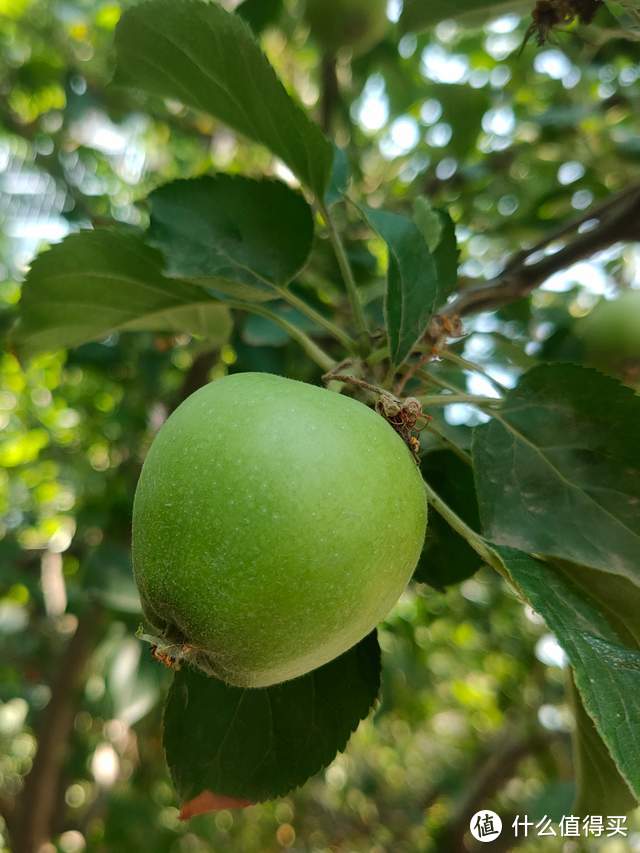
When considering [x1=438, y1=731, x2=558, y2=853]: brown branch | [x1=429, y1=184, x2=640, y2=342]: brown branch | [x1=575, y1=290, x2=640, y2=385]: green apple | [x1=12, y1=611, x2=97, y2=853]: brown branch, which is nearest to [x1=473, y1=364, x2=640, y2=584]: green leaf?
[x1=429, y1=184, x2=640, y2=342]: brown branch

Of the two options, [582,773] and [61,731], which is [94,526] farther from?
[582,773]

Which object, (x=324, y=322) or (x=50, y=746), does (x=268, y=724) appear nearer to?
(x=324, y=322)

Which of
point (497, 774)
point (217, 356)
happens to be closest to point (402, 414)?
point (217, 356)

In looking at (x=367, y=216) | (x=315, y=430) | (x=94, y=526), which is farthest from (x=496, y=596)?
(x=315, y=430)

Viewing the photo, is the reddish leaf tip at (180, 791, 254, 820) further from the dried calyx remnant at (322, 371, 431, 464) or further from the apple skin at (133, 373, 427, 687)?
the dried calyx remnant at (322, 371, 431, 464)

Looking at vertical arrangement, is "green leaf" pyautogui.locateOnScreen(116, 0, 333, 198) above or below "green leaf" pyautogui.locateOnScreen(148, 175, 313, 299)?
above

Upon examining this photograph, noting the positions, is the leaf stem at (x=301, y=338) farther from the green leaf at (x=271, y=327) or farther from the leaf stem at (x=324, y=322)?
the green leaf at (x=271, y=327)

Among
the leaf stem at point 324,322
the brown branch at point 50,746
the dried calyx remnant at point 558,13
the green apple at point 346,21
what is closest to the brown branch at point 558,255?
the leaf stem at point 324,322

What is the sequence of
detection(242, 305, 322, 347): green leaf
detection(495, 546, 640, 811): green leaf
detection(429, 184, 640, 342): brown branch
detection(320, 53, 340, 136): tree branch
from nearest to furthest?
detection(495, 546, 640, 811): green leaf → detection(429, 184, 640, 342): brown branch → detection(242, 305, 322, 347): green leaf → detection(320, 53, 340, 136): tree branch
